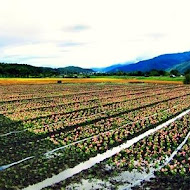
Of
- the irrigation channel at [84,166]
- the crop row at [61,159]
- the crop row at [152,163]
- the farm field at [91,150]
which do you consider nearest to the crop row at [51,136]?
the farm field at [91,150]

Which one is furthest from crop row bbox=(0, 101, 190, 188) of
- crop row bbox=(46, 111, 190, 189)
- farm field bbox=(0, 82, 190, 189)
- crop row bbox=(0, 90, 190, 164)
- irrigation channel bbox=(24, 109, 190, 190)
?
crop row bbox=(46, 111, 190, 189)

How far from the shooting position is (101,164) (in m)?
9.14

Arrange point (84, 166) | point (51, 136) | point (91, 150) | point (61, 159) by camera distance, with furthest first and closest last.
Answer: point (51, 136) → point (91, 150) → point (61, 159) → point (84, 166)

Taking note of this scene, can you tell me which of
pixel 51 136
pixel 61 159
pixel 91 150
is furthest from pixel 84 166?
pixel 51 136

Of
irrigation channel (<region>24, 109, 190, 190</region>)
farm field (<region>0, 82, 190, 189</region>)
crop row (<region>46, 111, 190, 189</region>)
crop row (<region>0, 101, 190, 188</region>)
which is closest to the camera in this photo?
irrigation channel (<region>24, 109, 190, 190</region>)

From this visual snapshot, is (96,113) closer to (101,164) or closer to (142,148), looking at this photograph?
(142,148)

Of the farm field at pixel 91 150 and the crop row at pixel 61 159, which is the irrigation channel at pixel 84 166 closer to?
the farm field at pixel 91 150

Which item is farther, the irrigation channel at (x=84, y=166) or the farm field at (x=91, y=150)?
the farm field at (x=91, y=150)

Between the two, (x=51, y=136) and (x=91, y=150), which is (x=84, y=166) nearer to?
(x=91, y=150)

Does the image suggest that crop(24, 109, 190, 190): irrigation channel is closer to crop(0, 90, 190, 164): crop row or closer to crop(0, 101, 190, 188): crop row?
crop(0, 101, 190, 188): crop row

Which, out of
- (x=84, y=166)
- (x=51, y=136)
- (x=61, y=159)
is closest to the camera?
(x=84, y=166)

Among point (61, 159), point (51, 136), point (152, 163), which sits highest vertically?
point (51, 136)

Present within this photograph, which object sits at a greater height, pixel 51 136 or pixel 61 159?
pixel 51 136

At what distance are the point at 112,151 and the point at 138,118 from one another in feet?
21.1
